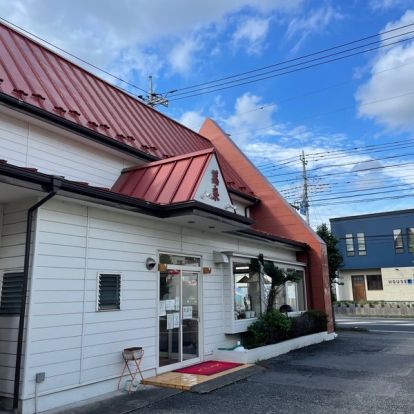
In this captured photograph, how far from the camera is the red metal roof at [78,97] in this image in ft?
28.6

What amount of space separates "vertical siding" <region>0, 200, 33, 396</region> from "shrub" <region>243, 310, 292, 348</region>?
6146 millimetres

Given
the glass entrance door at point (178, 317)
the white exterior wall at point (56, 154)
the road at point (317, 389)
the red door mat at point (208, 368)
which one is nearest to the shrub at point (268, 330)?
the road at point (317, 389)

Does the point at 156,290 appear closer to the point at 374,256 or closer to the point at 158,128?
the point at 158,128

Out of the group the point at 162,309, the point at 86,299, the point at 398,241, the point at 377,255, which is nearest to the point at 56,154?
the point at 86,299

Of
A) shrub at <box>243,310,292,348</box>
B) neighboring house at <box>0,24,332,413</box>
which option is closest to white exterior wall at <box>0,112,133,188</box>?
neighboring house at <box>0,24,332,413</box>

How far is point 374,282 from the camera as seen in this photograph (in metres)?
34.3

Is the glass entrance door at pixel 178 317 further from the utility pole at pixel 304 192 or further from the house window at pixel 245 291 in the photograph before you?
the utility pole at pixel 304 192

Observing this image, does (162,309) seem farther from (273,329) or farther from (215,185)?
(273,329)

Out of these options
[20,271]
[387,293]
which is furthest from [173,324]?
[387,293]

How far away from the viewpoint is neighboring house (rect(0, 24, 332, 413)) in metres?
6.41

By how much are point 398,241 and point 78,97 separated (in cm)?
2985

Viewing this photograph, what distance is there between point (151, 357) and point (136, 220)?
2.72 metres

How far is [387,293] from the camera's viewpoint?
32.8 m

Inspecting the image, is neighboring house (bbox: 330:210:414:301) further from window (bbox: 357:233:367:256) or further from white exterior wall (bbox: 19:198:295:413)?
white exterior wall (bbox: 19:198:295:413)
